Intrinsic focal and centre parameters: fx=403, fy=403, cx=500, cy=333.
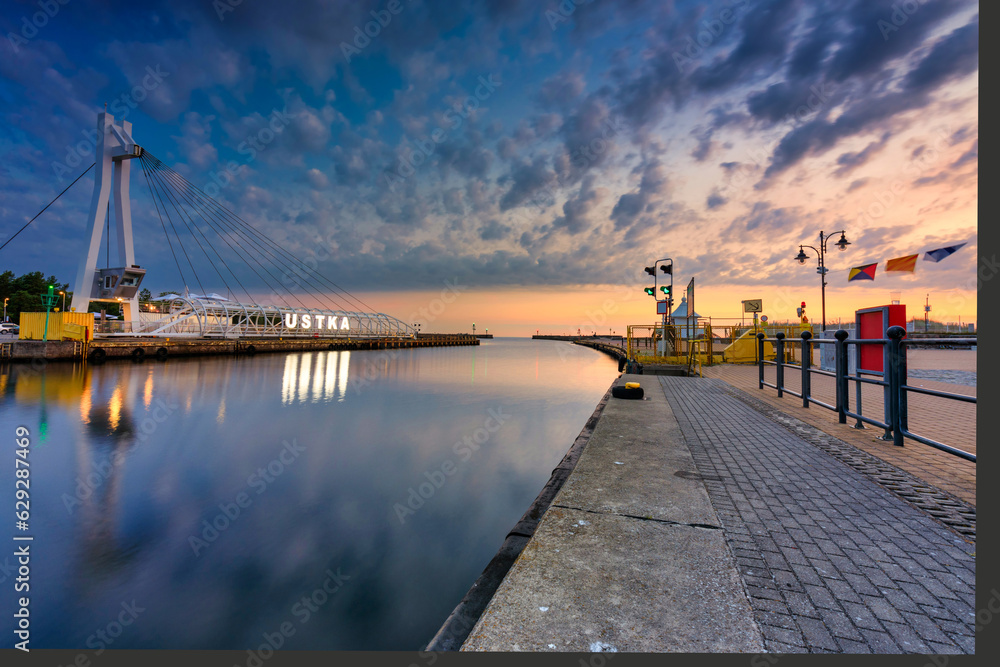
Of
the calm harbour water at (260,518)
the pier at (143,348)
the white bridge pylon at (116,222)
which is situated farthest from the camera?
the white bridge pylon at (116,222)

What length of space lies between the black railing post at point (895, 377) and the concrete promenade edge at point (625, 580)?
325 cm

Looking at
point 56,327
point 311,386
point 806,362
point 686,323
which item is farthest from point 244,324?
point 806,362

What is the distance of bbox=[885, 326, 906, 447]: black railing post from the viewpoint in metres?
5.00

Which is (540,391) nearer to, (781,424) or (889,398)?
(781,424)

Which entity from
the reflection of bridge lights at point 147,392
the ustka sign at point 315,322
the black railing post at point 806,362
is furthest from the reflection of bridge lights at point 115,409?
the ustka sign at point 315,322

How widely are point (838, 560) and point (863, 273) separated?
22.6 m

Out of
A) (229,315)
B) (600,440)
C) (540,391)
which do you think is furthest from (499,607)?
(229,315)

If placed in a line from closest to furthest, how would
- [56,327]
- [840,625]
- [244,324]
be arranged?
[840,625] < [56,327] < [244,324]

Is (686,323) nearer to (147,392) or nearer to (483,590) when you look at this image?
(483,590)

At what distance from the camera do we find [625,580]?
7.68 feet

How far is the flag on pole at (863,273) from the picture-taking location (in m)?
18.7

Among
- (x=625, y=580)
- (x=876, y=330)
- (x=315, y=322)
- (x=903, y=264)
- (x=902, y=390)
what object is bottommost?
(x=625, y=580)

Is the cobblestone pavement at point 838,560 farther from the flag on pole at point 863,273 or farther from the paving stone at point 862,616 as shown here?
the flag on pole at point 863,273

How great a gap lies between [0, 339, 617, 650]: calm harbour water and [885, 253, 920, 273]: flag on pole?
15.1m
